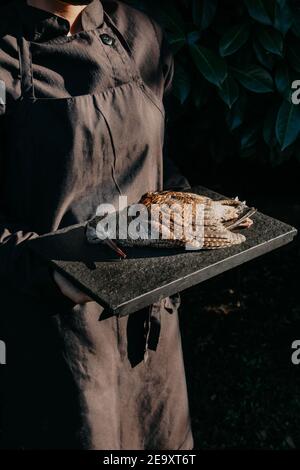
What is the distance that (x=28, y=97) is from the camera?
1.60 m

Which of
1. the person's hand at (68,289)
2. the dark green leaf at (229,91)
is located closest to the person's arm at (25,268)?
the person's hand at (68,289)

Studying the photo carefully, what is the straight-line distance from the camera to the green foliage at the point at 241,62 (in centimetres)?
253

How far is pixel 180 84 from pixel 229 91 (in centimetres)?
19

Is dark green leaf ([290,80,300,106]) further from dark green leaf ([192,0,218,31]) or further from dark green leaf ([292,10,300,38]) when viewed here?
dark green leaf ([192,0,218,31])

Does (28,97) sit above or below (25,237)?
above

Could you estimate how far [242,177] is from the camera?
352 centimetres

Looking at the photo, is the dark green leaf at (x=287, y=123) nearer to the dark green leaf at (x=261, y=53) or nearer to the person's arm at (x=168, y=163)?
the dark green leaf at (x=261, y=53)

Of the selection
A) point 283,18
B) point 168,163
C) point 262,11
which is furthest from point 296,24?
point 168,163

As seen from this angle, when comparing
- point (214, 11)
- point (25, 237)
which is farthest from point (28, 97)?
point (214, 11)

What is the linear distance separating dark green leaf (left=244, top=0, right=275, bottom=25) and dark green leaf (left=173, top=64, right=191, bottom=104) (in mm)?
331

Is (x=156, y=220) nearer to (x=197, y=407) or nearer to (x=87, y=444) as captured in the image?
(x=87, y=444)

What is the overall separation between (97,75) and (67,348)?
711 millimetres

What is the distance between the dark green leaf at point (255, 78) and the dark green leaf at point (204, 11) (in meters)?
0.22

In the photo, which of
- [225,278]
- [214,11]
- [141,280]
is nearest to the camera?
[141,280]
